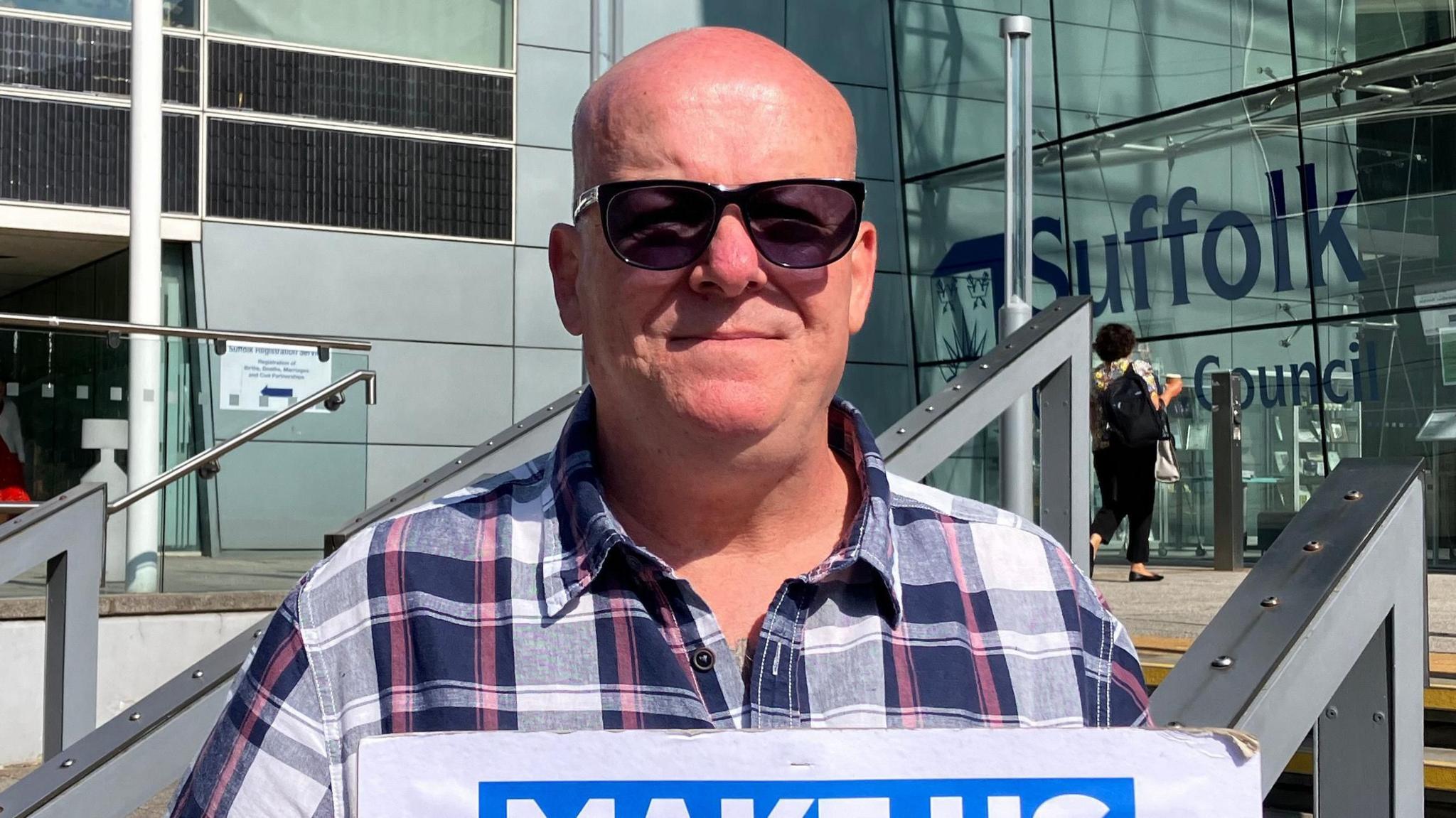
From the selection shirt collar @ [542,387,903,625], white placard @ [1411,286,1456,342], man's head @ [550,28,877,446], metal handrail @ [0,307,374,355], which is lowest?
shirt collar @ [542,387,903,625]

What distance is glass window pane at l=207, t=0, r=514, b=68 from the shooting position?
1509cm

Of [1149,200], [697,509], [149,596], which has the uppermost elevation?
[1149,200]

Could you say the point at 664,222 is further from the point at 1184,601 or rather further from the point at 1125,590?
the point at 1125,590

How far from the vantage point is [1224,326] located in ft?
46.9

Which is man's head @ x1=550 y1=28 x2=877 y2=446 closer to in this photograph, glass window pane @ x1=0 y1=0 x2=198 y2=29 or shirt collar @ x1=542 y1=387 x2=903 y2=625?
shirt collar @ x1=542 y1=387 x2=903 y2=625

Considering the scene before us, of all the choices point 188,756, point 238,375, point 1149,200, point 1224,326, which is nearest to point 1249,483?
point 1224,326

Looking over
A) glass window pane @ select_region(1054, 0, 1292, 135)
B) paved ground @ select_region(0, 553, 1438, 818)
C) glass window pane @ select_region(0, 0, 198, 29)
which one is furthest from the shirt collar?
glass window pane @ select_region(1054, 0, 1292, 135)

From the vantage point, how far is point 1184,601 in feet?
27.0

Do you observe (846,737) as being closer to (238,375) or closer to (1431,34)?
(238,375)

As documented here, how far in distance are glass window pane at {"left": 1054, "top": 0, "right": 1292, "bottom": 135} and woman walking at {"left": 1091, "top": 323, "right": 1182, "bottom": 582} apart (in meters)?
5.19

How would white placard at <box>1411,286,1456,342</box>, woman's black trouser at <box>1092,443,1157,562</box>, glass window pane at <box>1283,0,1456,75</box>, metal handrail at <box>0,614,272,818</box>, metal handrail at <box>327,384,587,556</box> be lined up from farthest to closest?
glass window pane at <box>1283,0,1456,75</box>, white placard at <box>1411,286,1456,342</box>, woman's black trouser at <box>1092,443,1157,562</box>, metal handrail at <box>327,384,587,556</box>, metal handrail at <box>0,614,272,818</box>

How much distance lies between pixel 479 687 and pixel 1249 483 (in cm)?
1318

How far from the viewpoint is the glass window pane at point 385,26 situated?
15.1 meters

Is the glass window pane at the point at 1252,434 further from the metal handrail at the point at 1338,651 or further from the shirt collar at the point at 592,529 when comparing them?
the shirt collar at the point at 592,529
